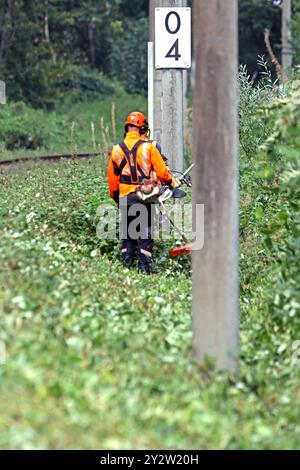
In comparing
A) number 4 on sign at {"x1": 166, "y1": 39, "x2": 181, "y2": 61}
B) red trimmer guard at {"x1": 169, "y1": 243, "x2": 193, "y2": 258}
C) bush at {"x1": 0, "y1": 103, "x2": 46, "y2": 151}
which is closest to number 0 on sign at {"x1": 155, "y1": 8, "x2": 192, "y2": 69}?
number 4 on sign at {"x1": 166, "y1": 39, "x2": 181, "y2": 61}

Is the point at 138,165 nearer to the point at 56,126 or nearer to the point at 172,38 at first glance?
the point at 172,38

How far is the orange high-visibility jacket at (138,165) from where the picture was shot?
12.0 metres

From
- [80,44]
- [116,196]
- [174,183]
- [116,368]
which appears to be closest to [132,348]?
[116,368]

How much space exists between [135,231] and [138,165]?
0.75 metres

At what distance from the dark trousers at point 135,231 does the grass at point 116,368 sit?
1.46 meters

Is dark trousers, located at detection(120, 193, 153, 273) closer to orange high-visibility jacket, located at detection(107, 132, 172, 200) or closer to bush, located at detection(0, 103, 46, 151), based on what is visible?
orange high-visibility jacket, located at detection(107, 132, 172, 200)

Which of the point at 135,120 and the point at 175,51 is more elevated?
the point at 175,51

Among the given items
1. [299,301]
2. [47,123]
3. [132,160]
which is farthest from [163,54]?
[47,123]

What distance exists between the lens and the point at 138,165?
12000 mm

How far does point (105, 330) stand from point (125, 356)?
22.9 inches

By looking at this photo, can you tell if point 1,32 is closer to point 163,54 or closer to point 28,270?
point 163,54

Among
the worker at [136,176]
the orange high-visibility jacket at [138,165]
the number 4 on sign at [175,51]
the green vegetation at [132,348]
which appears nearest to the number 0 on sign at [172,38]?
the number 4 on sign at [175,51]

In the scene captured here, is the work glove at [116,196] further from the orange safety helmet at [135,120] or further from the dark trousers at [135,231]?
the orange safety helmet at [135,120]
